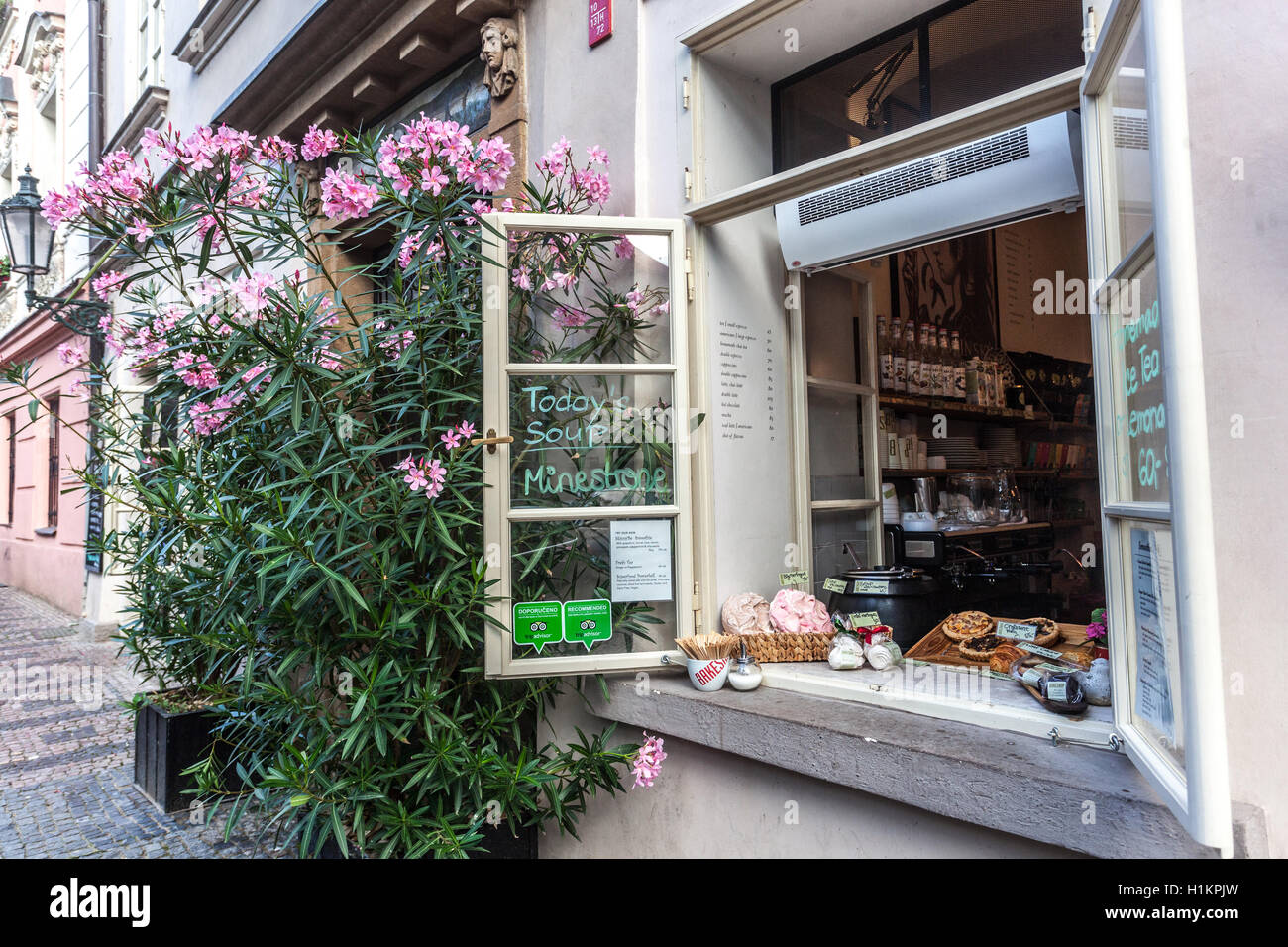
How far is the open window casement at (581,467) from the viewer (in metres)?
2.92

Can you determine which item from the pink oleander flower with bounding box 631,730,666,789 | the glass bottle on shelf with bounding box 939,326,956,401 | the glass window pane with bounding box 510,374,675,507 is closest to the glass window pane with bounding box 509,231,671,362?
the glass window pane with bounding box 510,374,675,507

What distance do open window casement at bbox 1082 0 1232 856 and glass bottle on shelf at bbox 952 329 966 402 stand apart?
2863 millimetres

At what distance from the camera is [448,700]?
121 inches

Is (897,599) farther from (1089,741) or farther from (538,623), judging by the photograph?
(538,623)

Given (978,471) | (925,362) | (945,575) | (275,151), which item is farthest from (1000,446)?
(275,151)

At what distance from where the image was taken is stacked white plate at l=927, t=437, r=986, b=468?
484 centimetres

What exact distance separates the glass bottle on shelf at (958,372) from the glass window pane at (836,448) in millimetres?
1255

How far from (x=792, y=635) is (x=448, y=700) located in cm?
125

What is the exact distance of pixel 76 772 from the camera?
4660 millimetres

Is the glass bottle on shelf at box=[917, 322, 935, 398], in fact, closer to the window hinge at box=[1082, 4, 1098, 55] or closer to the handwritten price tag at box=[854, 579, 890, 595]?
the handwritten price tag at box=[854, 579, 890, 595]

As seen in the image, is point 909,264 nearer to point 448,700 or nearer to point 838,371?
point 838,371
